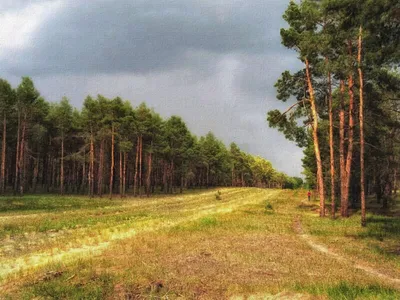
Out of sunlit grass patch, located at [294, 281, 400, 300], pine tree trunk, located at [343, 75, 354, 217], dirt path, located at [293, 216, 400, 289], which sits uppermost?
pine tree trunk, located at [343, 75, 354, 217]

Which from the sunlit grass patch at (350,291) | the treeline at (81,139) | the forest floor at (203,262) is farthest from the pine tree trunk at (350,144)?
the treeline at (81,139)

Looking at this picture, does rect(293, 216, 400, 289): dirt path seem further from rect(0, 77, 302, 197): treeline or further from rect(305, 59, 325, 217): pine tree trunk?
rect(0, 77, 302, 197): treeline

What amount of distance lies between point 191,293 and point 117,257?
16.3 feet

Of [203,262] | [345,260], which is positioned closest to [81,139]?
[203,262]

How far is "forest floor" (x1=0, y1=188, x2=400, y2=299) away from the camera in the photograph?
898 cm

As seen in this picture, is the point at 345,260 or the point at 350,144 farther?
the point at 350,144

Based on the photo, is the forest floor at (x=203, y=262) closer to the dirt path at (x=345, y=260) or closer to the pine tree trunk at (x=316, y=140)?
the dirt path at (x=345, y=260)

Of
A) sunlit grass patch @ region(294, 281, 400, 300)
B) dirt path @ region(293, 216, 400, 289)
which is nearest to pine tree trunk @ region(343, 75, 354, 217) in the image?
dirt path @ region(293, 216, 400, 289)

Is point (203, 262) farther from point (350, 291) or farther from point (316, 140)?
point (316, 140)

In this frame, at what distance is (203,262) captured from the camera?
12344mm

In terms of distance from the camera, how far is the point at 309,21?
86.3ft

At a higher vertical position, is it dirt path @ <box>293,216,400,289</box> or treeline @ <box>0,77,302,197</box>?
treeline @ <box>0,77,302,197</box>

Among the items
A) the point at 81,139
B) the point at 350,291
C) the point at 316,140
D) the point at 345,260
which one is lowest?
the point at 345,260

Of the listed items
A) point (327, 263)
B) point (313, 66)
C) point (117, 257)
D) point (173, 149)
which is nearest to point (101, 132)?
point (173, 149)
